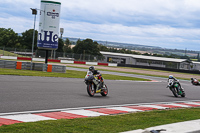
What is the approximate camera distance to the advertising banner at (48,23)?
31.2 metres

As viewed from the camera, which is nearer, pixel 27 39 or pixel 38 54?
pixel 38 54

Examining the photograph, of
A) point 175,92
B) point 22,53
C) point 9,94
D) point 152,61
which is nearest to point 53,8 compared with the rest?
point 175,92

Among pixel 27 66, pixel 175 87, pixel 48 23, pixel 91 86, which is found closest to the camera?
pixel 91 86

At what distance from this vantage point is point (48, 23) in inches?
1244

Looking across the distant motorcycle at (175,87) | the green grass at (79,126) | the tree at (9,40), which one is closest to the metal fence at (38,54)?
the tree at (9,40)

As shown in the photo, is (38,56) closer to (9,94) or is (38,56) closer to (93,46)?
(93,46)

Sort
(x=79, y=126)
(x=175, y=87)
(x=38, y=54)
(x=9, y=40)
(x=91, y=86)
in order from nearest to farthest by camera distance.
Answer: (x=79, y=126) → (x=91, y=86) → (x=175, y=87) → (x=38, y=54) → (x=9, y=40)

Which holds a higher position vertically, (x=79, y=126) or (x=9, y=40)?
(x=9, y=40)

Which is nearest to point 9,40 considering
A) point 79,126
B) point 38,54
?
point 38,54

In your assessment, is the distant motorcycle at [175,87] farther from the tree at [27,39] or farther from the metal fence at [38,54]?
the tree at [27,39]

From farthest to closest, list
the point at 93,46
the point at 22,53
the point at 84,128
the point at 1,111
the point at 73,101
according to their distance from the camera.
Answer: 1. the point at 93,46
2. the point at 22,53
3. the point at 73,101
4. the point at 1,111
5. the point at 84,128

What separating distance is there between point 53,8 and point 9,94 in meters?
20.4

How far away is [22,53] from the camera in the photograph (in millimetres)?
60156

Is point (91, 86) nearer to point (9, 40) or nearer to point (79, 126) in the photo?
point (79, 126)
